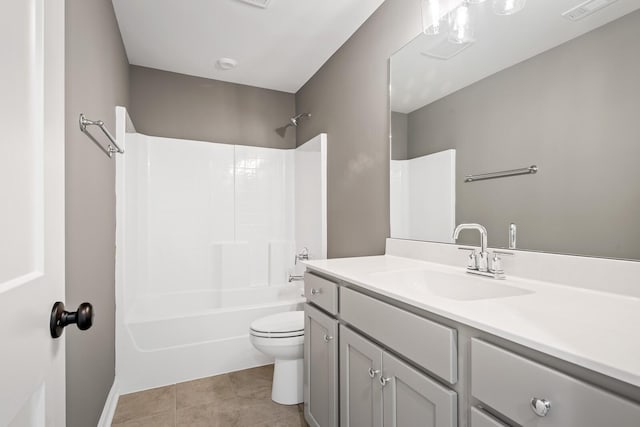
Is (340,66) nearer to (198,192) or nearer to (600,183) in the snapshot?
(198,192)

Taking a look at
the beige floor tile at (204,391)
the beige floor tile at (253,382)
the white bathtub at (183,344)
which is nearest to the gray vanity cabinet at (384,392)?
the beige floor tile at (253,382)

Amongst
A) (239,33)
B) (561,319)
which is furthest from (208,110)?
(561,319)

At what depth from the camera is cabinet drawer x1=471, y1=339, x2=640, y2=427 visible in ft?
1.77

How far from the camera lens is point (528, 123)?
4.05 feet

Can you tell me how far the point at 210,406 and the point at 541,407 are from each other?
197 centimetres

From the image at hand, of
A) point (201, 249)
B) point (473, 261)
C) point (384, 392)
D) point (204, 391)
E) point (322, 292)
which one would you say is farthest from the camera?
point (201, 249)

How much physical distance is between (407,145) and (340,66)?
103 centimetres

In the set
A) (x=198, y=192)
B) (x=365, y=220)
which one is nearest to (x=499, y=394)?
(x=365, y=220)

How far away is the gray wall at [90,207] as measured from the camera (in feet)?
4.08

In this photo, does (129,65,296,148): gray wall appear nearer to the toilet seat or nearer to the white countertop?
the toilet seat

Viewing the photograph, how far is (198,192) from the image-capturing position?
10.2ft

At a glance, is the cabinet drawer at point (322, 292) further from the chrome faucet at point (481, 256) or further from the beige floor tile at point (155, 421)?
the beige floor tile at point (155, 421)

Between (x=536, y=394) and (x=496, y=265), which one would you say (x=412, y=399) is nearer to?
(x=536, y=394)

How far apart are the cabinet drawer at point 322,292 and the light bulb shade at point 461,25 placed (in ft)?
4.16
